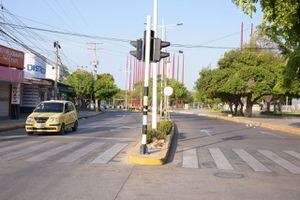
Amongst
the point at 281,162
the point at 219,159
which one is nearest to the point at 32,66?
the point at 219,159

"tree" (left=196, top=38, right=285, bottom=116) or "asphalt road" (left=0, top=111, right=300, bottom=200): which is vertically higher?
"tree" (left=196, top=38, right=285, bottom=116)

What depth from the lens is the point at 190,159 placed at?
13.6 meters

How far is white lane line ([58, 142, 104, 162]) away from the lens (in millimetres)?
12689

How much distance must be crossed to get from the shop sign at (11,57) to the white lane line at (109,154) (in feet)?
62.8

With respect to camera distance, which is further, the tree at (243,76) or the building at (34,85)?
the tree at (243,76)

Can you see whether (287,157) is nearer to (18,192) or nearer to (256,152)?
(256,152)

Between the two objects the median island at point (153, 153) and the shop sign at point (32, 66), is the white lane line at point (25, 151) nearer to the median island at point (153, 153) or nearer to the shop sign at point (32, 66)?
the median island at point (153, 153)

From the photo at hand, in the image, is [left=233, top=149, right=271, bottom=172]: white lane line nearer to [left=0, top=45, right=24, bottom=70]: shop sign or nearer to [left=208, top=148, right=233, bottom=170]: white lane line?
[left=208, top=148, right=233, bottom=170]: white lane line

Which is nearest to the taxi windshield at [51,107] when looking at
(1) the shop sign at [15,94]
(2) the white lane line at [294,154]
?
(2) the white lane line at [294,154]

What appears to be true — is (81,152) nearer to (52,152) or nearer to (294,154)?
(52,152)

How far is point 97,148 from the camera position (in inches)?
623

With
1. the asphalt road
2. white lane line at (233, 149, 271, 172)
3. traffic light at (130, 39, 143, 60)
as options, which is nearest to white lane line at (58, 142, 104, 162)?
the asphalt road

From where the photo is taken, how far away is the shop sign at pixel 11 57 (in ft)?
109

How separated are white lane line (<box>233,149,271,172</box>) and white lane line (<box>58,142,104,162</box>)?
4.94 m
